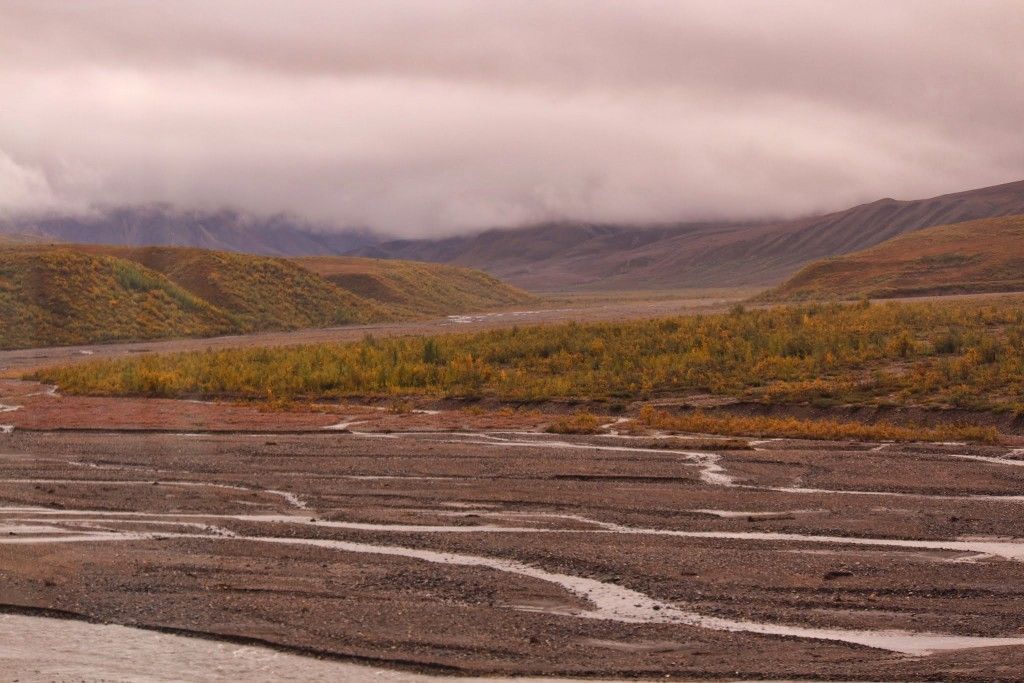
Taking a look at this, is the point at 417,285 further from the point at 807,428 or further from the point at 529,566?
the point at 529,566

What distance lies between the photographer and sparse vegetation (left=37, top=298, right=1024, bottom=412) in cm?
2920

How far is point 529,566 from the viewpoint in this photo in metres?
12.9

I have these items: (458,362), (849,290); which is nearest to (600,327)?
(458,362)

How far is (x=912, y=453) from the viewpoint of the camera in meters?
20.5

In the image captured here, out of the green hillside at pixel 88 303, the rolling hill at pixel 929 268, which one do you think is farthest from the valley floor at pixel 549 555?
the rolling hill at pixel 929 268

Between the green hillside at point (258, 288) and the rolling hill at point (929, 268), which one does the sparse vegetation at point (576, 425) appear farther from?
the rolling hill at point (929, 268)

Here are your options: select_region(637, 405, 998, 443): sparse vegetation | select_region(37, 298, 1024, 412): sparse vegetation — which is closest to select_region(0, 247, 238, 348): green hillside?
select_region(37, 298, 1024, 412): sparse vegetation

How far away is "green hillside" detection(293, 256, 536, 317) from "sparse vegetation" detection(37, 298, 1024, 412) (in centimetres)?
7353

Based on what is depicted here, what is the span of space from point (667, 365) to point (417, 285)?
386 feet

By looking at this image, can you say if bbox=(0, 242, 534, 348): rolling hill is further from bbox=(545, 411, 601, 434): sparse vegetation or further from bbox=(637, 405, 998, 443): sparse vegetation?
bbox=(637, 405, 998, 443): sparse vegetation

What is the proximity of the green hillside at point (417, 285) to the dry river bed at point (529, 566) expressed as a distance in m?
101

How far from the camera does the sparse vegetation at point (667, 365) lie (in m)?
29.2

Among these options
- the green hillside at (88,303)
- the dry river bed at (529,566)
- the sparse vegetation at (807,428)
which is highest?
the green hillside at (88,303)

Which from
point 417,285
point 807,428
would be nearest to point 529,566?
point 807,428
